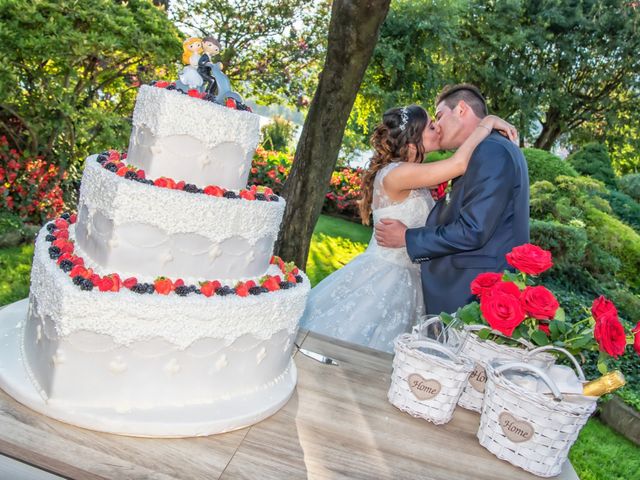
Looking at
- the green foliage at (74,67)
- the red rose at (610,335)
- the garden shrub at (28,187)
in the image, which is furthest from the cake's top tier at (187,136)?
the garden shrub at (28,187)

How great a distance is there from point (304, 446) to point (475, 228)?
68.4 inches

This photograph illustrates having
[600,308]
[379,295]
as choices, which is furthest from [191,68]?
[379,295]

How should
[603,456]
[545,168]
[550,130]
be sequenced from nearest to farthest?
1. [603,456]
2. [545,168]
3. [550,130]

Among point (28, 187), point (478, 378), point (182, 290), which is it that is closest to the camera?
point (182, 290)

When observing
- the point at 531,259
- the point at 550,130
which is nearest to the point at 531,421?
the point at 531,259

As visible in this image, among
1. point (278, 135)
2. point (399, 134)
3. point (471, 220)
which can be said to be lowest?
point (278, 135)

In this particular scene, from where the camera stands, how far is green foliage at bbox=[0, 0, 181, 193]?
611cm

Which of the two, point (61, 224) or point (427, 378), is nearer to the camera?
point (427, 378)

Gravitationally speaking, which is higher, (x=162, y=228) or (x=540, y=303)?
(x=540, y=303)

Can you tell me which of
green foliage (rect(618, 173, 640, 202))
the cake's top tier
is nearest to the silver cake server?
the cake's top tier

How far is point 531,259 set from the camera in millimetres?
2299

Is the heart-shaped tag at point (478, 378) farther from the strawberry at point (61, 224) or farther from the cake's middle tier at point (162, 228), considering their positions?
the strawberry at point (61, 224)

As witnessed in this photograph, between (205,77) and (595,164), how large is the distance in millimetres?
15081

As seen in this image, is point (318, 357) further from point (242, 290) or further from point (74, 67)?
point (74, 67)
